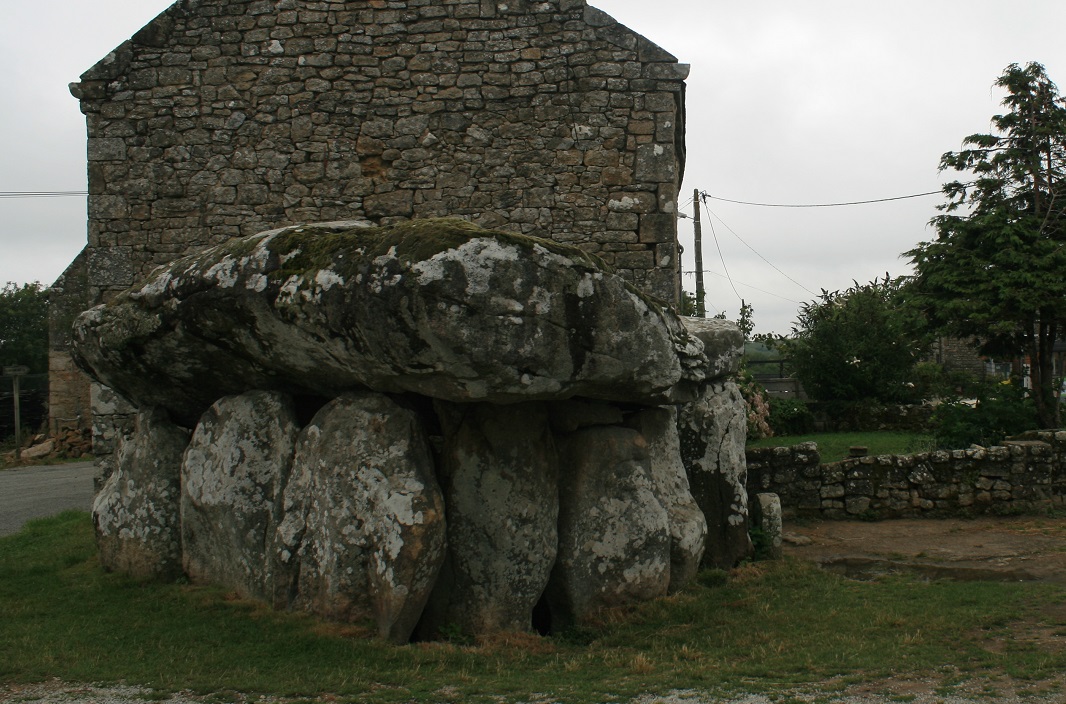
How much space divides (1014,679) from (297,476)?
13.9 ft

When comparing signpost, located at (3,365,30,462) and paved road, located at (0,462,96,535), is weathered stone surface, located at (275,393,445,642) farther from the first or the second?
signpost, located at (3,365,30,462)

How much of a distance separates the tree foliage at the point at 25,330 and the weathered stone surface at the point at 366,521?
28942 millimetres

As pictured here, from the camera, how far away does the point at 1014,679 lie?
4648mm

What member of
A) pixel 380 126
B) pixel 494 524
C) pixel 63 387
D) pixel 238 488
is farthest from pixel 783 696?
pixel 63 387

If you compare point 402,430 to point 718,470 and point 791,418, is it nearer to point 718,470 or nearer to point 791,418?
point 718,470

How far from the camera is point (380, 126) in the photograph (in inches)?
406

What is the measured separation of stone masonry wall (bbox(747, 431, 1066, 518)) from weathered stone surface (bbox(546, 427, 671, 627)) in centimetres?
420

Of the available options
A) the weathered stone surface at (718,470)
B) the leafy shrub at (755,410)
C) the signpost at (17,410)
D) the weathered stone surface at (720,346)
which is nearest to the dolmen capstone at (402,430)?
the weathered stone surface at (718,470)

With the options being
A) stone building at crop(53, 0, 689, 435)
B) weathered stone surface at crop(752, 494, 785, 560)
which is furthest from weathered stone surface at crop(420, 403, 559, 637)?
stone building at crop(53, 0, 689, 435)

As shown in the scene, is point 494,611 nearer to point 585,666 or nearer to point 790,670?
point 585,666

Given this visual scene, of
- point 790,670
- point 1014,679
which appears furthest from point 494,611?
point 1014,679

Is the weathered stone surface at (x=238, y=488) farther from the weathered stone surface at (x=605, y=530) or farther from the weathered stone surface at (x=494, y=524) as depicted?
the weathered stone surface at (x=605, y=530)

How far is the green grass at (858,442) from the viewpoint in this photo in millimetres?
13180

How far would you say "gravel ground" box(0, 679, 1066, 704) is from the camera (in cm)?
437
